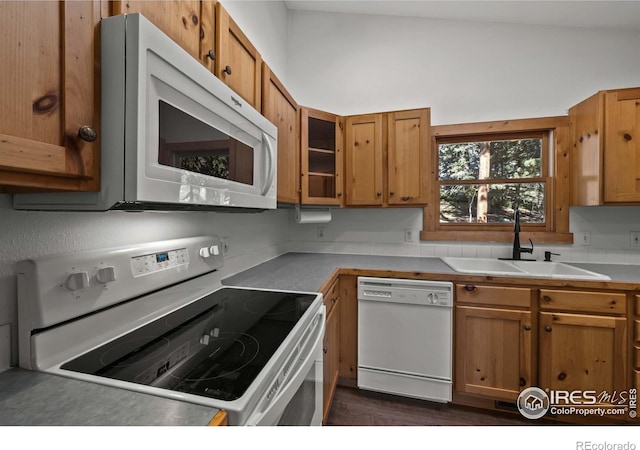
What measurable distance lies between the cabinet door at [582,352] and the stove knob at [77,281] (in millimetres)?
2196

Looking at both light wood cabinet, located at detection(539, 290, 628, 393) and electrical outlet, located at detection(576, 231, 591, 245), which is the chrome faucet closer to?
electrical outlet, located at detection(576, 231, 591, 245)

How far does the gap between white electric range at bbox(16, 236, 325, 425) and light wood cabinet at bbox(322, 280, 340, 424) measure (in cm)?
33

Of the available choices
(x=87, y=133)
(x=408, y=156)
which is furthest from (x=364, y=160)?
(x=87, y=133)

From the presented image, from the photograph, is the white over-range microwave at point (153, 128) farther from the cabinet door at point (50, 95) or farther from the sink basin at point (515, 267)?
the sink basin at point (515, 267)

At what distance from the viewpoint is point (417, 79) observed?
2438 mm

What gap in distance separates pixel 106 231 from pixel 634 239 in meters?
3.30

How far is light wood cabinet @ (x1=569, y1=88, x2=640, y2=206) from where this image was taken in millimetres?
1798

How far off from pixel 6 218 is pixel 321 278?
126 cm

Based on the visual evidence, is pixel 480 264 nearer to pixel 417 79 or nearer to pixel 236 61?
pixel 417 79

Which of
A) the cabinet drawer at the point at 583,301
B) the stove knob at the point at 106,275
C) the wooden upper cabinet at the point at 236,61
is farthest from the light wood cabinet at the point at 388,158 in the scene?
the stove knob at the point at 106,275

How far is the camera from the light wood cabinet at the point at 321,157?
80.4 inches
